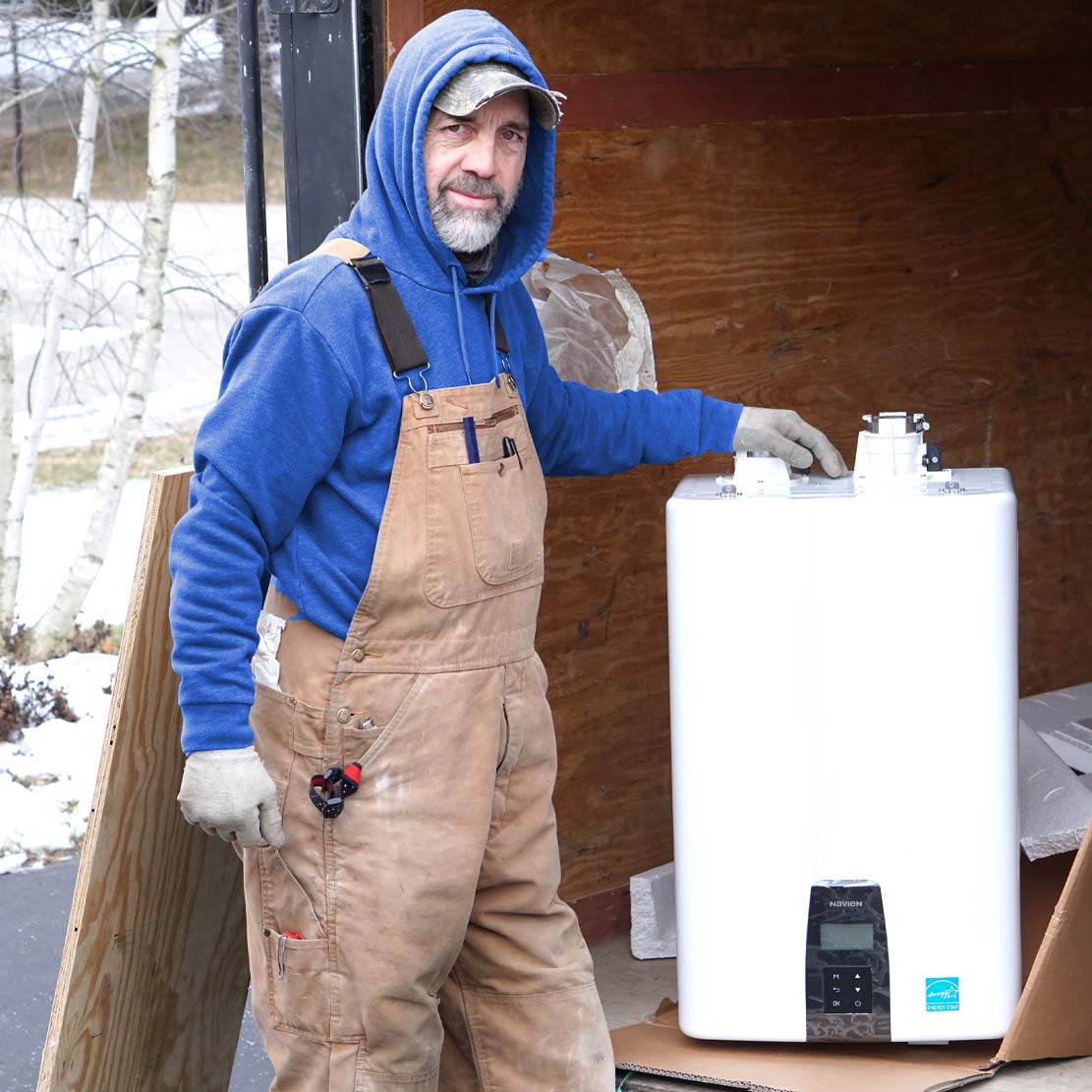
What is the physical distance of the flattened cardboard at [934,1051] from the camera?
8.01 feet

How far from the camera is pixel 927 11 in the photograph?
141 inches

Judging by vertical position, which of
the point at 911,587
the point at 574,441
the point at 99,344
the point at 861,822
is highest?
the point at 99,344

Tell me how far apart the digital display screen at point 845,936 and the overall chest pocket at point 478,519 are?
74 cm

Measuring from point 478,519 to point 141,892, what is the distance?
0.85 metres

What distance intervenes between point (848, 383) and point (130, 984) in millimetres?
1940

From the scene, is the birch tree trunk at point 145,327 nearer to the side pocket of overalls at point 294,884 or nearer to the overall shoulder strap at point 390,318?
the overall shoulder strap at point 390,318

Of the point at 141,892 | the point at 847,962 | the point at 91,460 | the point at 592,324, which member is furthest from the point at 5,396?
the point at 847,962

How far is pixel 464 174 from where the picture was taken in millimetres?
2332

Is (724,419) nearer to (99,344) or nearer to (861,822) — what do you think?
(861,822)

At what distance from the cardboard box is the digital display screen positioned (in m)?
0.20

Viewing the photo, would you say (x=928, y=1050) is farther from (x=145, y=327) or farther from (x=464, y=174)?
(x=145, y=327)

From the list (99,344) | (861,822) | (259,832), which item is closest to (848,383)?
(861,822)

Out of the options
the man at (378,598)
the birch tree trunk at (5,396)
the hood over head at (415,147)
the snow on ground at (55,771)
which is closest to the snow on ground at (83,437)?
the snow on ground at (55,771)

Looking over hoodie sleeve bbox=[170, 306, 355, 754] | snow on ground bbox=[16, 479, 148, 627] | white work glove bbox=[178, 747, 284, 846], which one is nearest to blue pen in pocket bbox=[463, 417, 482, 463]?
hoodie sleeve bbox=[170, 306, 355, 754]
